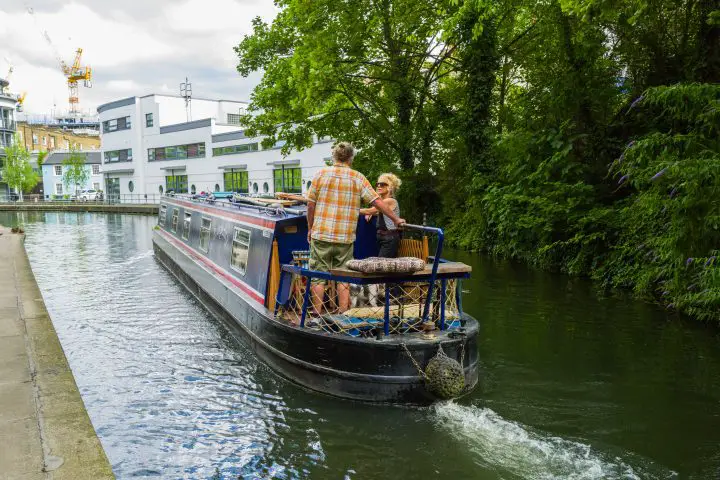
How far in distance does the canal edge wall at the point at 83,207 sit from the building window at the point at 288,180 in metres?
9.37

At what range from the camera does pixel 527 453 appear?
4781 mm

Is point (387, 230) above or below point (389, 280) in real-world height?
above

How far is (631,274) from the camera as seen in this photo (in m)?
10.9

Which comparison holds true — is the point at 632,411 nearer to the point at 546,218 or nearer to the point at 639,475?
the point at 639,475

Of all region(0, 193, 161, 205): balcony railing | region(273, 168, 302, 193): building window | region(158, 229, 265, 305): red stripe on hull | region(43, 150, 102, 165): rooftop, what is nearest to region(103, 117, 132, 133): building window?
region(0, 193, 161, 205): balcony railing

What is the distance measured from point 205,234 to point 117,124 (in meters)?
49.8

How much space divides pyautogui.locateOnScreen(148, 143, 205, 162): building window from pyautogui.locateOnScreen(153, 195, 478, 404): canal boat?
132 feet

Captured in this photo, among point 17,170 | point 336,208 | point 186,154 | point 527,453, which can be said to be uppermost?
point 186,154

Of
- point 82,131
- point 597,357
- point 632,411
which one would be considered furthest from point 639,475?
point 82,131

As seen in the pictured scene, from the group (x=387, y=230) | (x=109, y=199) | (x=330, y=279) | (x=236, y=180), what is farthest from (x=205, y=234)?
(x=109, y=199)

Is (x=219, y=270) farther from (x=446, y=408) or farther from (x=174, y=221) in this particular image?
(x=174, y=221)

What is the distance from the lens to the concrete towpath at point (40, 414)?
357 centimetres

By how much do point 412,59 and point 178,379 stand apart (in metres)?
14.9

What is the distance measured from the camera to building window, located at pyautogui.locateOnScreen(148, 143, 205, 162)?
4681 centimetres
